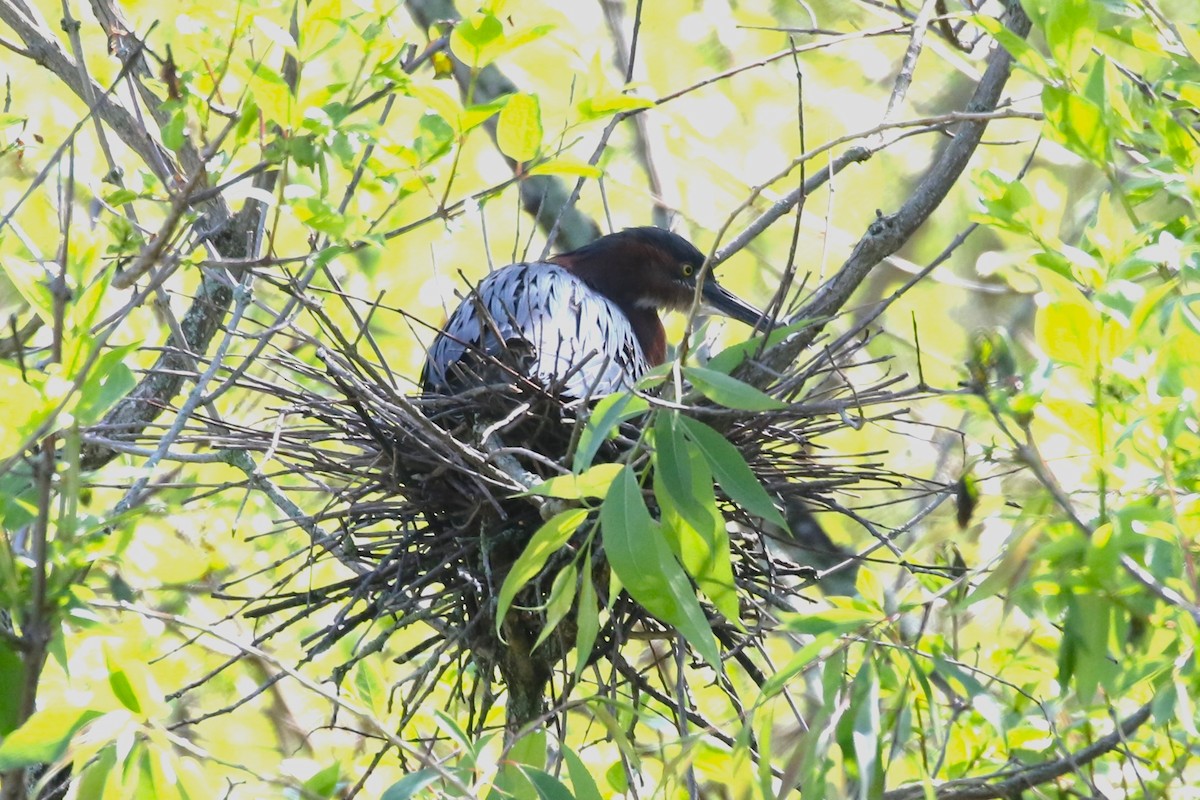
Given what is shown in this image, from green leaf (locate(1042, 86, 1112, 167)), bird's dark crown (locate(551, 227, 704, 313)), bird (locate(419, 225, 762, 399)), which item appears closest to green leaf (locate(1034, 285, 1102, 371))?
green leaf (locate(1042, 86, 1112, 167))

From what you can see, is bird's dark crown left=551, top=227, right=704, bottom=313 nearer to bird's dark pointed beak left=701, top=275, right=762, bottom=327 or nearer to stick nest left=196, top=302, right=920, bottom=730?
bird's dark pointed beak left=701, top=275, right=762, bottom=327

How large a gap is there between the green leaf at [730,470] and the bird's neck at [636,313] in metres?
2.32

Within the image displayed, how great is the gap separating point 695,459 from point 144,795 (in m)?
0.94

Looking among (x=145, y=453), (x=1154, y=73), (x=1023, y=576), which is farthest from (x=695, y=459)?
(x=1154, y=73)

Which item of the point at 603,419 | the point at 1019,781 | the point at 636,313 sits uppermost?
the point at 636,313

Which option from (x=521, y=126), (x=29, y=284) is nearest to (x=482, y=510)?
(x=521, y=126)

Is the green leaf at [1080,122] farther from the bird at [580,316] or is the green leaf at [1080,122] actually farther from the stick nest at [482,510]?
the bird at [580,316]

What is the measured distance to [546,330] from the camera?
369cm

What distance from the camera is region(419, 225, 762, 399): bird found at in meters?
3.35

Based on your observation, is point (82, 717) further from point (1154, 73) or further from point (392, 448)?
point (1154, 73)

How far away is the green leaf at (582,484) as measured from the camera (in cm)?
199

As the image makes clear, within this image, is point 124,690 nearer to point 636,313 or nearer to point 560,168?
point 560,168

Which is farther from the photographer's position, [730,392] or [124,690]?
[730,392]

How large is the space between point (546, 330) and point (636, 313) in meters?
1.05
